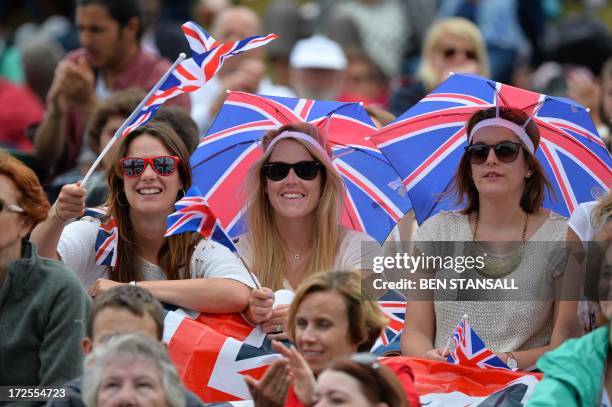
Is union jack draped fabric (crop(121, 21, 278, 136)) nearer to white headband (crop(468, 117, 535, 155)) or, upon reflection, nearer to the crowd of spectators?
the crowd of spectators

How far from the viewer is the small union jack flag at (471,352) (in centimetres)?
581

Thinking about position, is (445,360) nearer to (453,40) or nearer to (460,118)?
(460,118)

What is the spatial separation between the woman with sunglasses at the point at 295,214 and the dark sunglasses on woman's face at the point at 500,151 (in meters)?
0.75

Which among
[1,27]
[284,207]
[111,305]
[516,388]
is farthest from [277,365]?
[1,27]

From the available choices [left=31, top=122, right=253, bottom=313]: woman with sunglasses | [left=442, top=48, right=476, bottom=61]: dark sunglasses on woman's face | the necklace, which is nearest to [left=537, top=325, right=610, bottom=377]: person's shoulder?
the necklace

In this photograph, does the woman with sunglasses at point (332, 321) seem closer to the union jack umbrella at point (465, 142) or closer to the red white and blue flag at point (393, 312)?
the red white and blue flag at point (393, 312)

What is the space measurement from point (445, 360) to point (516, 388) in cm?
42

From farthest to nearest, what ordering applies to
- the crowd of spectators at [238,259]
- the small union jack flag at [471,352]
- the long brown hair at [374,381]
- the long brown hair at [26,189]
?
1. the small union jack flag at [471,352]
2. the long brown hair at [26,189]
3. the crowd of spectators at [238,259]
4. the long brown hair at [374,381]

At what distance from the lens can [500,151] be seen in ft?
20.5

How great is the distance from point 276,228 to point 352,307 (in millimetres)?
1302

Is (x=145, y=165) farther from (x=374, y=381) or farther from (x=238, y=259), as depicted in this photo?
(x=374, y=381)

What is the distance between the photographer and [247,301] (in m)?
6.15

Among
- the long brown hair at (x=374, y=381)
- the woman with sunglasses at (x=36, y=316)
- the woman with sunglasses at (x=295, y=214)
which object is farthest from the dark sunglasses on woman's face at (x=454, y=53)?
the long brown hair at (x=374, y=381)

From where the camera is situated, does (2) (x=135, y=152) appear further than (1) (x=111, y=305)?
Yes
